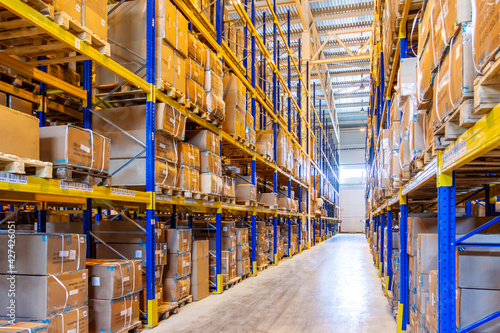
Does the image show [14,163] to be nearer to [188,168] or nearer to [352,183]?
[188,168]

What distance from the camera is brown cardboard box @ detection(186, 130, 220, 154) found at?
729 centimetres

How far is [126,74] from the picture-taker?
5.14 m

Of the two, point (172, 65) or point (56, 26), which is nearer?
point (56, 26)

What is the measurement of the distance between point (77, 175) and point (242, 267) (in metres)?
5.70

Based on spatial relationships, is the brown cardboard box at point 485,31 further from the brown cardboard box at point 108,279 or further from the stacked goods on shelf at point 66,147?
the brown cardboard box at point 108,279

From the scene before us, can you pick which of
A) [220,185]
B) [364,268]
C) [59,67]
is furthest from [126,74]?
[364,268]

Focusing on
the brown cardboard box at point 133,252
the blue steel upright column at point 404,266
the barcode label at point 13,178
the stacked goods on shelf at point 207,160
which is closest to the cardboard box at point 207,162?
the stacked goods on shelf at point 207,160

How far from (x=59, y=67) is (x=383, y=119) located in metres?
5.62

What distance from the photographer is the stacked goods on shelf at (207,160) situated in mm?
7188

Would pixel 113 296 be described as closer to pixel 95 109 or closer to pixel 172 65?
pixel 95 109

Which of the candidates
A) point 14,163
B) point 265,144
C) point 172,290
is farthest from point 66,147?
point 265,144

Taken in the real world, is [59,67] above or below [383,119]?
above

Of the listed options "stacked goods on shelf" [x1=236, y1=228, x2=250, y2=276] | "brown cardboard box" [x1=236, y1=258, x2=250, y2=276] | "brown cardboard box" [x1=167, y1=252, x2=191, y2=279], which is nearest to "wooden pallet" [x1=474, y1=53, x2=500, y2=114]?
"brown cardboard box" [x1=167, y1=252, x2=191, y2=279]

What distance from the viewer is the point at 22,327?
130 inches
